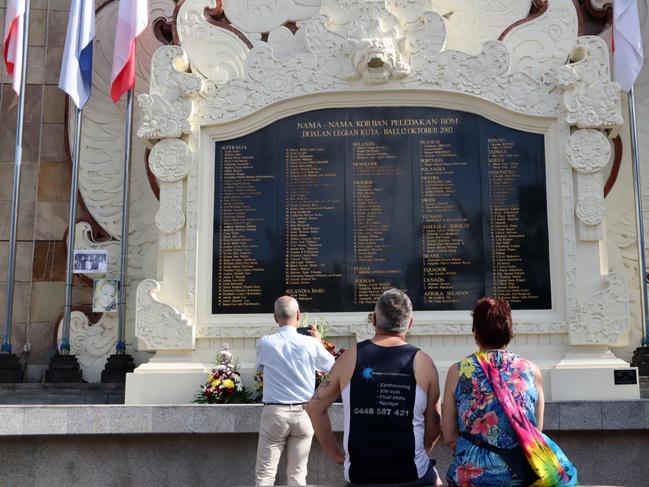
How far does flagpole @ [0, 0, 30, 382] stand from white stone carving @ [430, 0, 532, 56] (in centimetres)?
572

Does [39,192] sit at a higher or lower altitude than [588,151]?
lower

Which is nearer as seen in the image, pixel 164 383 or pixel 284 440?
pixel 284 440

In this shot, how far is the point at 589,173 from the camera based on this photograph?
9047mm

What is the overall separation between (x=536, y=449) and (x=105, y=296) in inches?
302

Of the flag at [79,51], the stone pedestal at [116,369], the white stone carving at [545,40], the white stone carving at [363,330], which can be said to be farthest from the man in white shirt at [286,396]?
the flag at [79,51]

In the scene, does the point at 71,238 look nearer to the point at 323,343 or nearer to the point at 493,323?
the point at 323,343

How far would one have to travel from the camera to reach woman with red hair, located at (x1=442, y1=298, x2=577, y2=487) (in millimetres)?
3908

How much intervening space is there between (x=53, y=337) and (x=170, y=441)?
3.47m

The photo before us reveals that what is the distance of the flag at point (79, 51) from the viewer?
10.4m

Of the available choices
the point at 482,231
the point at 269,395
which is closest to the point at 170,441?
the point at 269,395

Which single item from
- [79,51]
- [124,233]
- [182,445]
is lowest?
[182,445]

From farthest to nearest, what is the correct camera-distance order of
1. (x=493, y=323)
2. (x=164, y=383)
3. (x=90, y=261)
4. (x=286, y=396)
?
(x=90, y=261) < (x=164, y=383) < (x=286, y=396) < (x=493, y=323)

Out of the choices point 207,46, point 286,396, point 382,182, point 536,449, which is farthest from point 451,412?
point 207,46

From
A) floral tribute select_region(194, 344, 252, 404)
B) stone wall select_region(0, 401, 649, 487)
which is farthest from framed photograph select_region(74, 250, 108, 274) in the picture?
stone wall select_region(0, 401, 649, 487)
